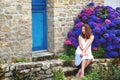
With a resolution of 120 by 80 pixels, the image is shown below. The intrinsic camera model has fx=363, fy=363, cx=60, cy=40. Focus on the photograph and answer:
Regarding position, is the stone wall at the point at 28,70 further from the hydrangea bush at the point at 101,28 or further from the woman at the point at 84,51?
the hydrangea bush at the point at 101,28

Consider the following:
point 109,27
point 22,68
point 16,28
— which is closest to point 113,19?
point 109,27

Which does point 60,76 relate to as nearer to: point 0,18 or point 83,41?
point 83,41

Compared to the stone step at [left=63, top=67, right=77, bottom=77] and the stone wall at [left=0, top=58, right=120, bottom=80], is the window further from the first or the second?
the stone step at [left=63, top=67, right=77, bottom=77]

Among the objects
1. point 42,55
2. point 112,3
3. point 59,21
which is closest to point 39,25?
point 59,21

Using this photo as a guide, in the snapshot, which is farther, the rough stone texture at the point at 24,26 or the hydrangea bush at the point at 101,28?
the hydrangea bush at the point at 101,28

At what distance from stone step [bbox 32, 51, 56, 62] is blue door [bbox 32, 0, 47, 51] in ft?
0.69

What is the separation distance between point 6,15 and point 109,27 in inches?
131

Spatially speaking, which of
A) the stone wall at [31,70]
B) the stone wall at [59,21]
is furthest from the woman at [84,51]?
the stone wall at [59,21]

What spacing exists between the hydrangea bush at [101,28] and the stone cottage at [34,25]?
22 centimetres

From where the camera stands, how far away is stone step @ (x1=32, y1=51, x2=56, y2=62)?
1003 cm

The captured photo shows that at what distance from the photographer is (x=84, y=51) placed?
9477mm

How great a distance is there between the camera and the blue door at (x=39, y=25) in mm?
10320

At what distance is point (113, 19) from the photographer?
1101 cm

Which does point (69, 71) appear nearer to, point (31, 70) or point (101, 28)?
point (31, 70)
